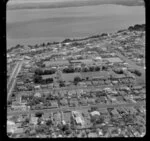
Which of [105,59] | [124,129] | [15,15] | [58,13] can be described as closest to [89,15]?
[58,13]

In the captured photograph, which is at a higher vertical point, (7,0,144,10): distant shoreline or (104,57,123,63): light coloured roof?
(7,0,144,10): distant shoreline

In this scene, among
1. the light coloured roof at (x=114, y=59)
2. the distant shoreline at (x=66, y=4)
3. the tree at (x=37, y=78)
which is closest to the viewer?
the distant shoreline at (x=66, y=4)

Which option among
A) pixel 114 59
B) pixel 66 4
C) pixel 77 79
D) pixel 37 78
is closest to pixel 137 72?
pixel 114 59

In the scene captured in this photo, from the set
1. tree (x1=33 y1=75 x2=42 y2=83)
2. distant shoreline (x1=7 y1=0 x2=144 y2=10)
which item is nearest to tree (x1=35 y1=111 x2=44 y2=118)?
tree (x1=33 y1=75 x2=42 y2=83)

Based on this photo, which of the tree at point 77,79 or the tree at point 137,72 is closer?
the tree at point 137,72

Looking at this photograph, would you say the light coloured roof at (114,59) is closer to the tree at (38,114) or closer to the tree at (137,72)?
the tree at (137,72)

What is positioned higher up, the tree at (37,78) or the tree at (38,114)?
the tree at (37,78)

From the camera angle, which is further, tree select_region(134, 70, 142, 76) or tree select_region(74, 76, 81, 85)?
tree select_region(74, 76, 81, 85)

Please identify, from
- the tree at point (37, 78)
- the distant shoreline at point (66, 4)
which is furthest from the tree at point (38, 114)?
the distant shoreline at point (66, 4)

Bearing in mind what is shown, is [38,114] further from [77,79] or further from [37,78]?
[77,79]

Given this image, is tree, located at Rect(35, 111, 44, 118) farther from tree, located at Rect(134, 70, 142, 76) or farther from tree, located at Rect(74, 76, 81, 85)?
tree, located at Rect(134, 70, 142, 76)
